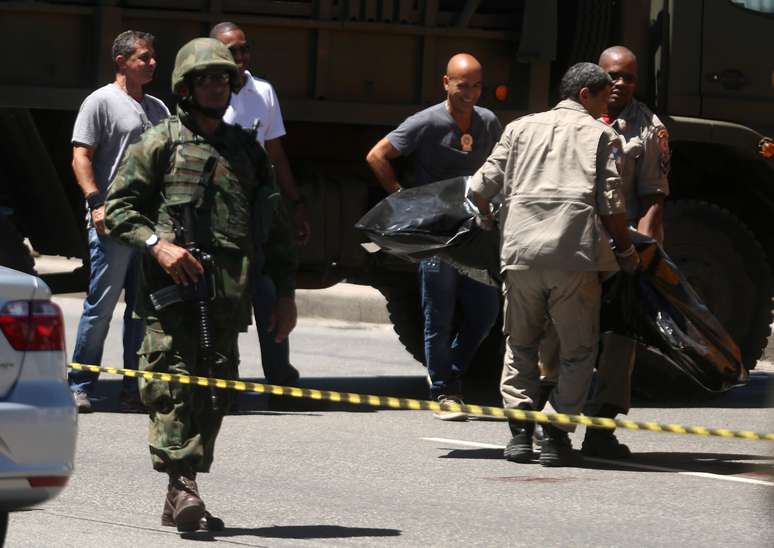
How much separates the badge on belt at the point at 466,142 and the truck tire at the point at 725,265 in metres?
1.46

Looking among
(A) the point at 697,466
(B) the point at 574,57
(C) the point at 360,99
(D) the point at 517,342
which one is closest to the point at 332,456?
(D) the point at 517,342

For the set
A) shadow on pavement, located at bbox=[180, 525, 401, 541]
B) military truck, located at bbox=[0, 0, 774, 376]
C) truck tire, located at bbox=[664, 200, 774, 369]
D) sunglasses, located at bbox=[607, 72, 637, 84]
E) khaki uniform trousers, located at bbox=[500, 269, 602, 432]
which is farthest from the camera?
truck tire, located at bbox=[664, 200, 774, 369]

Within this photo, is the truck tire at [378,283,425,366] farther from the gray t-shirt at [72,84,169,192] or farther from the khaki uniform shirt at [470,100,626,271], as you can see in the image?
the khaki uniform shirt at [470,100,626,271]

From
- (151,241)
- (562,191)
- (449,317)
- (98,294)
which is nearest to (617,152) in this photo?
(562,191)

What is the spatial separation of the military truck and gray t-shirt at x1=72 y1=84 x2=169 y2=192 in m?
0.33

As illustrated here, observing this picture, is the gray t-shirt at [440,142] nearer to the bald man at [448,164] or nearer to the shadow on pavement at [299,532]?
the bald man at [448,164]

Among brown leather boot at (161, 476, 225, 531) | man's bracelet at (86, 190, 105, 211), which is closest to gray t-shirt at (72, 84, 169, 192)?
man's bracelet at (86, 190, 105, 211)

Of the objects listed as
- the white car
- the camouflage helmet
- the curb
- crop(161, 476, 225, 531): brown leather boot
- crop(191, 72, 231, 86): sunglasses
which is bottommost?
the curb

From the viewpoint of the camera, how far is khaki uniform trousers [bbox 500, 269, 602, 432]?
26.9ft

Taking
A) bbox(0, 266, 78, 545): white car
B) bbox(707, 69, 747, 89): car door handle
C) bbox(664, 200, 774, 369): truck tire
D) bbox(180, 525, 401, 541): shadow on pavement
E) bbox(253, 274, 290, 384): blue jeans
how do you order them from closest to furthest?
bbox(0, 266, 78, 545): white car, bbox(180, 525, 401, 541): shadow on pavement, bbox(253, 274, 290, 384): blue jeans, bbox(664, 200, 774, 369): truck tire, bbox(707, 69, 747, 89): car door handle

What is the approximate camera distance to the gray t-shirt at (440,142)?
32.6ft

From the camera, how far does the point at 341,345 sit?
14.5m

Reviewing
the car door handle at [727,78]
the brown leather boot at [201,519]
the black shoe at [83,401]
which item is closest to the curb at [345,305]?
the car door handle at [727,78]

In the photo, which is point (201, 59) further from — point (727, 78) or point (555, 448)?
point (727, 78)
